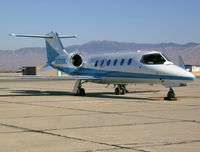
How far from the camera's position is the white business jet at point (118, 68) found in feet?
62.9

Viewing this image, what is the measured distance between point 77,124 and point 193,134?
3.28m

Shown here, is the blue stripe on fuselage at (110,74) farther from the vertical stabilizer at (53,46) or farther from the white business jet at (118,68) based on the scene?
the vertical stabilizer at (53,46)

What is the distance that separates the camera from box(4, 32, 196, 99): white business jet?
1917 cm

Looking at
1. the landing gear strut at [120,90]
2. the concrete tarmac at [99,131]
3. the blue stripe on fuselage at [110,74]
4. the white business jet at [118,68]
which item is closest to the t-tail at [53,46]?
the white business jet at [118,68]

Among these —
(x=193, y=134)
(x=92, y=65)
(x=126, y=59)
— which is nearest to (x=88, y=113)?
(x=193, y=134)

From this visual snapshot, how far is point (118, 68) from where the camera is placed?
2245cm

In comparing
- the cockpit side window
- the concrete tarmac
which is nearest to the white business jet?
the cockpit side window

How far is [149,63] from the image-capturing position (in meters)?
20.3

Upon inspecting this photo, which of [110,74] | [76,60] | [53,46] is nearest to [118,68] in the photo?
[110,74]

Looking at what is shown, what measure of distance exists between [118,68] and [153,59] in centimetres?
283

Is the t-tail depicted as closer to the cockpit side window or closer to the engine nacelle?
the engine nacelle

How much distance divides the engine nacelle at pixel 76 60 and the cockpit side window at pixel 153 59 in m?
6.24

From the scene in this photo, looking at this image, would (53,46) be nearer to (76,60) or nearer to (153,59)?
(76,60)

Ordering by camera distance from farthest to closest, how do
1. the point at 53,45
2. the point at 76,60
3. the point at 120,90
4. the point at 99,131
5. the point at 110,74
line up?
the point at 53,45 → the point at 76,60 → the point at 120,90 → the point at 110,74 → the point at 99,131
